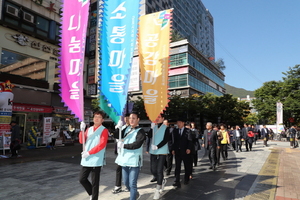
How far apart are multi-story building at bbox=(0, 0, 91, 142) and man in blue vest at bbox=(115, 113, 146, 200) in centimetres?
1351

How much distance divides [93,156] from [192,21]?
82298 mm

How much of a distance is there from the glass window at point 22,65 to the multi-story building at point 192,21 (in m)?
32.1

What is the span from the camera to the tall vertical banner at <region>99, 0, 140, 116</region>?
4.39m

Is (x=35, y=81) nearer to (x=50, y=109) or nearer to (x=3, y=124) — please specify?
(x=50, y=109)

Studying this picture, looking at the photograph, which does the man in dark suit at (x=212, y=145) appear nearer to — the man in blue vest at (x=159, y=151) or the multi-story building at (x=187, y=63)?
the man in blue vest at (x=159, y=151)

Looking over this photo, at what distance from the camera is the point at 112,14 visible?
4598mm

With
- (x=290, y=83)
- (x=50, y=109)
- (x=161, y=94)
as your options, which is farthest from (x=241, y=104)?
(x=161, y=94)

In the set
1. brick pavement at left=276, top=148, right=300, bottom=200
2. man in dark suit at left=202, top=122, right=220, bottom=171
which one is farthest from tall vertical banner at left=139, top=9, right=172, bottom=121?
brick pavement at left=276, top=148, right=300, bottom=200

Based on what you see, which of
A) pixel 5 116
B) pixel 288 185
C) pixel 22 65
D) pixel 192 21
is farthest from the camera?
pixel 192 21

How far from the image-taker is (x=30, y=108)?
1521cm

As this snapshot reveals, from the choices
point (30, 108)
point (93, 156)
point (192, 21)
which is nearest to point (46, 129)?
point (30, 108)

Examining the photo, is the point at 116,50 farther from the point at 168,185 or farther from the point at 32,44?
the point at 32,44

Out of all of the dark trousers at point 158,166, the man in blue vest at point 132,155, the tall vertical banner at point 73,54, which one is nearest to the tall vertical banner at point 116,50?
the tall vertical banner at point 73,54

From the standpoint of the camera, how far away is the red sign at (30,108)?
14.3m
